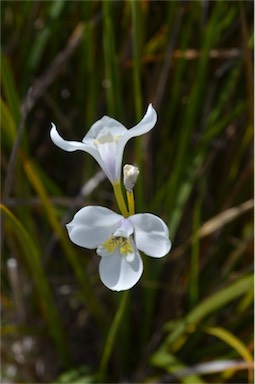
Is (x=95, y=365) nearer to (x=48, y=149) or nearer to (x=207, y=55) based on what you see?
(x=48, y=149)

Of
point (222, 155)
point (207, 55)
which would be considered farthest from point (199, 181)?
point (207, 55)

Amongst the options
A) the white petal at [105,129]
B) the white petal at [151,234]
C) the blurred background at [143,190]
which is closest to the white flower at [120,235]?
the white petal at [151,234]

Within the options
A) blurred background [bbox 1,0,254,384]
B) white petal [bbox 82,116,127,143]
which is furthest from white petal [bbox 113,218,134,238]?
blurred background [bbox 1,0,254,384]

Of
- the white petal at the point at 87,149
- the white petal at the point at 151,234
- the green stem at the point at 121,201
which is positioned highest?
the white petal at the point at 87,149

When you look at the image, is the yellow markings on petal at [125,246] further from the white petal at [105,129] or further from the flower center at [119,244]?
the white petal at [105,129]

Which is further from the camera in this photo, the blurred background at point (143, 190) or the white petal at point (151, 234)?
the blurred background at point (143, 190)

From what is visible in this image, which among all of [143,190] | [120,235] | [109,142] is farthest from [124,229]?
[143,190]

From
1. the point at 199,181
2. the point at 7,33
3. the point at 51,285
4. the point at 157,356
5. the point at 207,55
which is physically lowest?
the point at 157,356
